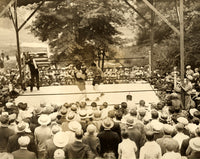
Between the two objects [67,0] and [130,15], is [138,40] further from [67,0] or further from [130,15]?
[67,0]

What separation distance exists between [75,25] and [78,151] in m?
12.8

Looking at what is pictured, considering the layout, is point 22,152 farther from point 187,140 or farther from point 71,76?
point 71,76

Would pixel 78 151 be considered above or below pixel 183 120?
below

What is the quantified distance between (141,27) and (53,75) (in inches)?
243

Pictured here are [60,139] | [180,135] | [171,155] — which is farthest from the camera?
[180,135]

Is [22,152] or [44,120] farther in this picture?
[44,120]

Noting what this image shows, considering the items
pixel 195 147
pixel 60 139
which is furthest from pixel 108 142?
pixel 195 147

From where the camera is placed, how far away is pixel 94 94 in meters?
10.3

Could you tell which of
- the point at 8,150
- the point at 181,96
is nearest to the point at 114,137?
the point at 8,150

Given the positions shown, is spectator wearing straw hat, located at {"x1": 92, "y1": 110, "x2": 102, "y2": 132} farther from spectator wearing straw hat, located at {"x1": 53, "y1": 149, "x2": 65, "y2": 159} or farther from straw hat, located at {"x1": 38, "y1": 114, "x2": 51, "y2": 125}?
spectator wearing straw hat, located at {"x1": 53, "y1": 149, "x2": 65, "y2": 159}

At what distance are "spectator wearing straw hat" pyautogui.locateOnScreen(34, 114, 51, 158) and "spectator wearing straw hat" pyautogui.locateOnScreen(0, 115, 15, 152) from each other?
472 millimetres

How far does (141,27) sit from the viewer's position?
1753 cm

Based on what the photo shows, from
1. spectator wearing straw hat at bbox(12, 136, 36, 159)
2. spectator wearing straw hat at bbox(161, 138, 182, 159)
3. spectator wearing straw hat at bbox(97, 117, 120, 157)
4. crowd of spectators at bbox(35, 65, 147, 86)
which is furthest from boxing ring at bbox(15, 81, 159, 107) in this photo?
spectator wearing straw hat at bbox(12, 136, 36, 159)

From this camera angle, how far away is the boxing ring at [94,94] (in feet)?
31.8
